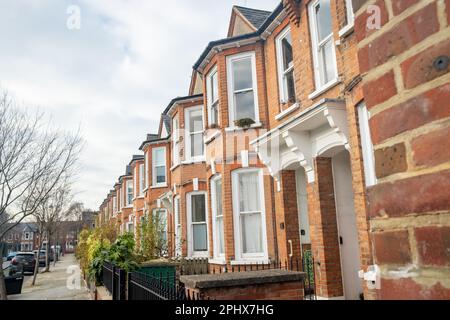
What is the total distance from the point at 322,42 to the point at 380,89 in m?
7.81

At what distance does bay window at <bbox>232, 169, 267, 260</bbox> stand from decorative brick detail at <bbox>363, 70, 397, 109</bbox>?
30.6ft

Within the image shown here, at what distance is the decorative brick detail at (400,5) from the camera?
1142 millimetres

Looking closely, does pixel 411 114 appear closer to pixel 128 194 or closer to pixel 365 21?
pixel 365 21

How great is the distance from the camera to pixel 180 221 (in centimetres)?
1594

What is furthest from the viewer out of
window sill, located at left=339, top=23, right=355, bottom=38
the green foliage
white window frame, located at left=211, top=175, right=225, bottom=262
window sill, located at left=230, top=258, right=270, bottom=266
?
the green foliage

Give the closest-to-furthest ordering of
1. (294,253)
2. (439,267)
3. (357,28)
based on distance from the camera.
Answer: (439,267), (357,28), (294,253)

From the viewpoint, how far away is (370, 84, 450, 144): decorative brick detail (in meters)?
1.04

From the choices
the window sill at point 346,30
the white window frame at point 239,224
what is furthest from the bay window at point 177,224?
the window sill at point 346,30

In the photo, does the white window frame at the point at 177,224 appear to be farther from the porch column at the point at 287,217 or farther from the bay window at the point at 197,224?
the porch column at the point at 287,217

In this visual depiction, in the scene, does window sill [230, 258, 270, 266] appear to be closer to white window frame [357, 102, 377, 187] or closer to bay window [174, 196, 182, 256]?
white window frame [357, 102, 377, 187]

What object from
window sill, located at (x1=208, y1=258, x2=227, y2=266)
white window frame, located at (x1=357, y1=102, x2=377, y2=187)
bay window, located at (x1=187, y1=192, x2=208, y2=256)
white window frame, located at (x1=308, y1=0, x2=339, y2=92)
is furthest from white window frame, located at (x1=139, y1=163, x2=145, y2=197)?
white window frame, located at (x1=357, y1=102, x2=377, y2=187)
